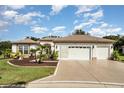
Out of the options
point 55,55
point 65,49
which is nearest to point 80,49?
point 65,49

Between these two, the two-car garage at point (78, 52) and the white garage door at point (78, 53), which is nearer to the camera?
the two-car garage at point (78, 52)

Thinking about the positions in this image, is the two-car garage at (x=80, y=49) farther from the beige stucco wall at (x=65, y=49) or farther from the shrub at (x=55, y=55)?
the shrub at (x=55, y=55)

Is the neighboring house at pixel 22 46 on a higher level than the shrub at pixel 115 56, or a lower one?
higher

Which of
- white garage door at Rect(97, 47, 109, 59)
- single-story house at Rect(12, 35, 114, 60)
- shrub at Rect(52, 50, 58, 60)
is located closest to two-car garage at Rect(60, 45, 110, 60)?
single-story house at Rect(12, 35, 114, 60)

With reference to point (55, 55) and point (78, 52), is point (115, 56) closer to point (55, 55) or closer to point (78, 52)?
point (78, 52)

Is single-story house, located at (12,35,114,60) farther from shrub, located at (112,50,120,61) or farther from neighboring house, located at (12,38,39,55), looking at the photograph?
neighboring house, located at (12,38,39,55)

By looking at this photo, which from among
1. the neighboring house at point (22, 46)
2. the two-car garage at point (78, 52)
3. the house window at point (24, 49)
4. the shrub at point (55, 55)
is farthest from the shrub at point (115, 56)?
the house window at point (24, 49)

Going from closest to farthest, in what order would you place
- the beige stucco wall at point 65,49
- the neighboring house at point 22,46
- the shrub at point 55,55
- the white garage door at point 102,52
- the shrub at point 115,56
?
the shrub at point 55,55 → the shrub at point 115,56 → the beige stucco wall at point 65,49 → the white garage door at point 102,52 → the neighboring house at point 22,46

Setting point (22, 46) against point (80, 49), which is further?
point (22, 46)
